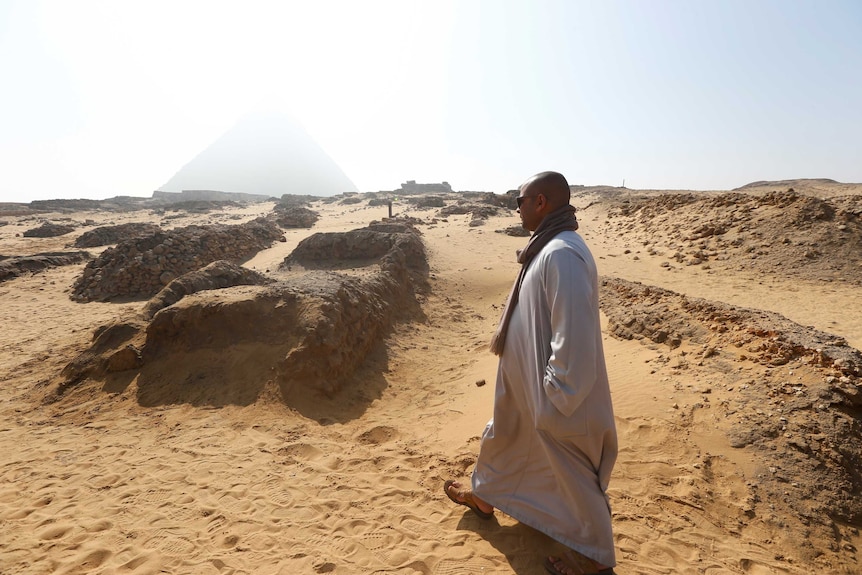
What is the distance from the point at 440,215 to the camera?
78.8 feet

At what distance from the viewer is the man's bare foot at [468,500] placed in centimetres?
253

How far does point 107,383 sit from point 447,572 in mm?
5074

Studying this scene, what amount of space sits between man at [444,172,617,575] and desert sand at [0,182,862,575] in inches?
17.2

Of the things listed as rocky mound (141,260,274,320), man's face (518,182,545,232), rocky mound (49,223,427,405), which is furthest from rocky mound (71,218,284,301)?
man's face (518,182,545,232)

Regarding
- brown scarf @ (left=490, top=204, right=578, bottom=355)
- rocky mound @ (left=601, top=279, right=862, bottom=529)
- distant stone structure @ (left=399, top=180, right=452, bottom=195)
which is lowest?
rocky mound @ (left=601, top=279, right=862, bottom=529)

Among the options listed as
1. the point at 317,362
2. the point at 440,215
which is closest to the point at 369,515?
the point at 317,362

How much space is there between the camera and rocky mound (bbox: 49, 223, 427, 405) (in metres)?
4.82

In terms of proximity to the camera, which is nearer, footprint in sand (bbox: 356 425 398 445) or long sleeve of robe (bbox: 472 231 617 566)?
long sleeve of robe (bbox: 472 231 617 566)

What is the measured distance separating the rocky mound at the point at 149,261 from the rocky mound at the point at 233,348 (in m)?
5.57

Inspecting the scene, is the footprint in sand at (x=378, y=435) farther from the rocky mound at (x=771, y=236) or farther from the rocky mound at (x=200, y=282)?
the rocky mound at (x=771, y=236)

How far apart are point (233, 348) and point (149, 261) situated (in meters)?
8.14

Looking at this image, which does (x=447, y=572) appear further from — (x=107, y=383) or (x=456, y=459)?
(x=107, y=383)

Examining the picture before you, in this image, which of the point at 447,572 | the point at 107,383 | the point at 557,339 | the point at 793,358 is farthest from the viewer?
the point at 107,383

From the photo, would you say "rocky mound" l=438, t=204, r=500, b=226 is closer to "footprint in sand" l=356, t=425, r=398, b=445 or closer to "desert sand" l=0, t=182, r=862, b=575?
"desert sand" l=0, t=182, r=862, b=575
